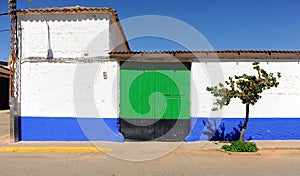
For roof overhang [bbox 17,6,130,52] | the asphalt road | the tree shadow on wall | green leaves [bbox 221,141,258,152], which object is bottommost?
the asphalt road

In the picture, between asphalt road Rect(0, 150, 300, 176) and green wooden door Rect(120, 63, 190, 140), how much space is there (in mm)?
1610

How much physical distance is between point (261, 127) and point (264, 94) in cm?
111

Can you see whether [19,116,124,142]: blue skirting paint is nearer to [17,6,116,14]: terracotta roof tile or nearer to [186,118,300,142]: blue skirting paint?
[186,118,300,142]: blue skirting paint

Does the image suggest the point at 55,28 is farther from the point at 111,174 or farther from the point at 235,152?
the point at 235,152

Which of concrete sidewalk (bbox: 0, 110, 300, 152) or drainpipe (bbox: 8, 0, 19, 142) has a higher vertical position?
drainpipe (bbox: 8, 0, 19, 142)

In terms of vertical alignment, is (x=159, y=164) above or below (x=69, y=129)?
below

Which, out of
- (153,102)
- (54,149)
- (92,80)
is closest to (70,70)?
(92,80)

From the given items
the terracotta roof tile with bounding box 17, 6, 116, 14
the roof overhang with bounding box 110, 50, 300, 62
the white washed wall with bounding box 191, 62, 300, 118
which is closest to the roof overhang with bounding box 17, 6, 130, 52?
the terracotta roof tile with bounding box 17, 6, 116, 14

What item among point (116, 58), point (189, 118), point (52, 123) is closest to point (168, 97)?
point (189, 118)

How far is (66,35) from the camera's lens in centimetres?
Result: 816

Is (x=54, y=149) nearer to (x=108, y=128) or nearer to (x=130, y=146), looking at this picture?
(x=108, y=128)

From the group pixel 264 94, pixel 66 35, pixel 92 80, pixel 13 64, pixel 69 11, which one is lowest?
pixel 264 94

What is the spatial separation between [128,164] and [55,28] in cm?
516

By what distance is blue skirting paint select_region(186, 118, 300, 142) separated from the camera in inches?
324
